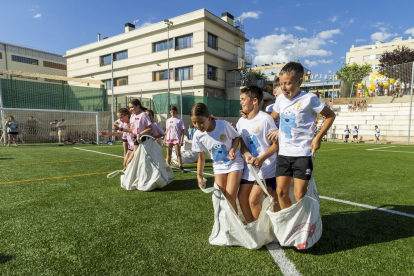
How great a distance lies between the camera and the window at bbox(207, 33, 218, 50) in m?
31.3

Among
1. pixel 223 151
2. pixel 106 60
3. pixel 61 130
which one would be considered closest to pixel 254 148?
pixel 223 151

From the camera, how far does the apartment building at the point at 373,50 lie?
6969cm

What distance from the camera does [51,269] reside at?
2334 millimetres

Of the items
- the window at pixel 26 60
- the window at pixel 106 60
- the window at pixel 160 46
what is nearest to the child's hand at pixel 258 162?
the window at pixel 160 46

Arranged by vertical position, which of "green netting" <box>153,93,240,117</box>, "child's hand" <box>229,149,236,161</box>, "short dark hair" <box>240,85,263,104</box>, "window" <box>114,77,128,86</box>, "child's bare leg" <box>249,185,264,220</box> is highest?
"window" <box>114,77,128,86</box>

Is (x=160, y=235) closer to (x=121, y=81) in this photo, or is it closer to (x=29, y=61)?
(x=121, y=81)

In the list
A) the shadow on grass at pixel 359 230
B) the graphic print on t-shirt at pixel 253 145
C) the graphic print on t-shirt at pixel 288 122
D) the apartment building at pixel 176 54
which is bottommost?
the shadow on grass at pixel 359 230

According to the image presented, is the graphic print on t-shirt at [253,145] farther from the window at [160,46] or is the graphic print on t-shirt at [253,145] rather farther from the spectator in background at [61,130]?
the window at [160,46]

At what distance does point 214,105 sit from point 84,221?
A: 80.3ft

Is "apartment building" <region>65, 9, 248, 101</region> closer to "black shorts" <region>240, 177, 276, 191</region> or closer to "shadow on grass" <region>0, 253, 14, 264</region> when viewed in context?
"black shorts" <region>240, 177, 276, 191</region>

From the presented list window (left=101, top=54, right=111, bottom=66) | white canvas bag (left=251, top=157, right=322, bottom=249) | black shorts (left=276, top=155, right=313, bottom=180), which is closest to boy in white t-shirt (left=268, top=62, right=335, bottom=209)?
black shorts (left=276, top=155, right=313, bottom=180)

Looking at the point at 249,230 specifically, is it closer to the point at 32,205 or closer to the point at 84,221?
the point at 84,221

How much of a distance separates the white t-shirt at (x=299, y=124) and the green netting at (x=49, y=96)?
21112 mm

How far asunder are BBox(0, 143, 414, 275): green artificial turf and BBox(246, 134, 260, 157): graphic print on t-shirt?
1.07 meters
